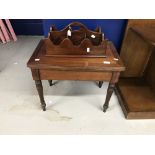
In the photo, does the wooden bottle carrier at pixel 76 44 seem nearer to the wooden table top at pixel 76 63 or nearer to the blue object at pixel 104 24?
the wooden table top at pixel 76 63

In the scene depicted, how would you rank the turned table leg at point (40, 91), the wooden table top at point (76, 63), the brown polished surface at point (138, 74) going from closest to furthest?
the wooden table top at point (76, 63), the turned table leg at point (40, 91), the brown polished surface at point (138, 74)

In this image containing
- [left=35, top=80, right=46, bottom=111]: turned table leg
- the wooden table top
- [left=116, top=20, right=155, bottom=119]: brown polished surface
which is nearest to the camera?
the wooden table top

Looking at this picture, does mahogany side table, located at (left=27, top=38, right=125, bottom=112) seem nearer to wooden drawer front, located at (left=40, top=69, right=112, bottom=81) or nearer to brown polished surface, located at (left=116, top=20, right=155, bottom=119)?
wooden drawer front, located at (left=40, top=69, right=112, bottom=81)

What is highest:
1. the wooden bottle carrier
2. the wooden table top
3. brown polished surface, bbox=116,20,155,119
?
the wooden bottle carrier

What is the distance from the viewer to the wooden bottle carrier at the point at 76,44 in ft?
3.41

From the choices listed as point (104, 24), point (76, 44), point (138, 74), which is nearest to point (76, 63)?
point (76, 44)

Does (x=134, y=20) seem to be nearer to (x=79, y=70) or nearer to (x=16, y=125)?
(x=79, y=70)

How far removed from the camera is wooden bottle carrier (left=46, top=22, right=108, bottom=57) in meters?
1.04

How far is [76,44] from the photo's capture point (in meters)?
1.14

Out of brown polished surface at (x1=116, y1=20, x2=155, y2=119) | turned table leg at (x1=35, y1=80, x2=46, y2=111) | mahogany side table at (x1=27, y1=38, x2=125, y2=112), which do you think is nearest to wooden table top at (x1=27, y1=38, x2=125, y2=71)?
mahogany side table at (x1=27, y1=38, x2=125, y2=112)

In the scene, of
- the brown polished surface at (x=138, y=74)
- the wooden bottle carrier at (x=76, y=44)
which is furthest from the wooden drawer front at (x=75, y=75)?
the brown polished surface at (x=138, y=74)
